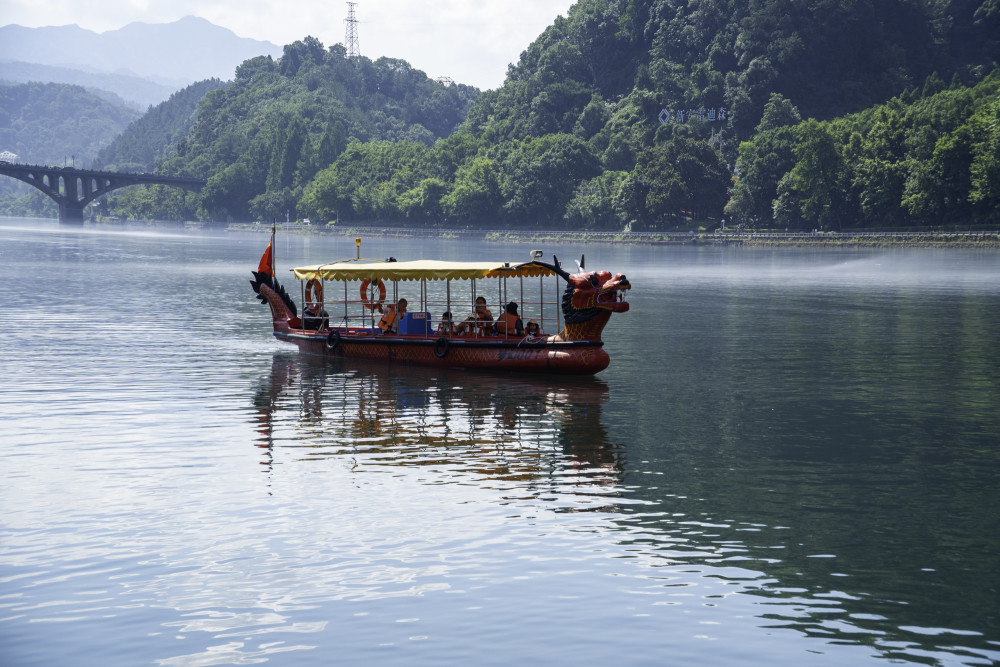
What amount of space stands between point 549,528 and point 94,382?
78.7 ft

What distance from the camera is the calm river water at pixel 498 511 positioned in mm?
16328

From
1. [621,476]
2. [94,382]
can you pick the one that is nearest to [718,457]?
[621,476]

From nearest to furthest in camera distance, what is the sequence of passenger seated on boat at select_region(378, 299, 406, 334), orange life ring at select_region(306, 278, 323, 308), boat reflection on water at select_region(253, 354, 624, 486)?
boat reflection on water at select_region(253, 354, 624, 486) < passenger seated on boat at select_region(378, 299, 406, 334) < orange life ring at select_region(306, 278, 323, 308)

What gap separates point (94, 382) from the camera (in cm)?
3938

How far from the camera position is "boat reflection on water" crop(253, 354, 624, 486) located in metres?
27.4

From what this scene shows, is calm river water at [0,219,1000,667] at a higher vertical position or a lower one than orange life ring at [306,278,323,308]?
lower

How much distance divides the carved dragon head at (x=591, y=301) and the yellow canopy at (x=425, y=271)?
1.39 meters

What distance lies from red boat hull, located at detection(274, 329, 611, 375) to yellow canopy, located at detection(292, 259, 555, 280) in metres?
2.51

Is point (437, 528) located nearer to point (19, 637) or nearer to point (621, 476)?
point (621, 476)

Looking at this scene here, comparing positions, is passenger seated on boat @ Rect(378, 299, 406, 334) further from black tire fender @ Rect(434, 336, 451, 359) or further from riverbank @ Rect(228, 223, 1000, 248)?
riverbank @ Rect(228, 223, 1000, 248)

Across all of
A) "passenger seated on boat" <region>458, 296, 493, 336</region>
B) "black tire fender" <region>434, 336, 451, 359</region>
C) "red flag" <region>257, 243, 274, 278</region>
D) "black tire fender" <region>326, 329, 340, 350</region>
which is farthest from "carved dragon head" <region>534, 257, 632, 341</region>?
"red flag" <region>257, 243, 274, 278</region>

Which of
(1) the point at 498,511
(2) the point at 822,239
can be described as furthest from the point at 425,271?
(2) the point at 822,239

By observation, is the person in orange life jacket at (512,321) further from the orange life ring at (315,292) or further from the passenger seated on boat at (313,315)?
the orange life ring at (315,292)

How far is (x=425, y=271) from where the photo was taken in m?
44.3
